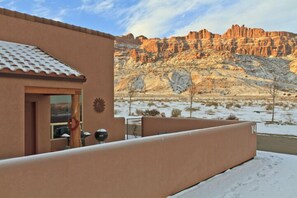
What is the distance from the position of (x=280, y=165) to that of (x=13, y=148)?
27.1 ft

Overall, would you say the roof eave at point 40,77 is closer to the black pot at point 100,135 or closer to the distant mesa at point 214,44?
the black pot at point 100,135

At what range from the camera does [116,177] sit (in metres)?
5.89

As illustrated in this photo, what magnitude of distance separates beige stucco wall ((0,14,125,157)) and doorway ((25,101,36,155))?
1627mm

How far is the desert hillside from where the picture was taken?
89562 mm

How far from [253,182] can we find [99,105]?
6047 millimetres

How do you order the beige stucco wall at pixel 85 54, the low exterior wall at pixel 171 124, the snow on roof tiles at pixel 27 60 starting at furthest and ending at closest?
1. the low exterior wall at pixel 171 124
2. the beige stucco wall at pixel 85 54
3. the snow on roof tiles at pixel 27 60

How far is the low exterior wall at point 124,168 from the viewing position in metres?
4.51

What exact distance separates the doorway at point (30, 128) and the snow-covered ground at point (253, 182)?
4.47 meters

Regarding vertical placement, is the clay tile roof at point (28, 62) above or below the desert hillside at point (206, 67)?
below

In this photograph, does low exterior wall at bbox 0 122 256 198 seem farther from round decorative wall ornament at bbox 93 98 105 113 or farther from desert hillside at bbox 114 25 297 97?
desert hillside at bbox 114 25 297 97

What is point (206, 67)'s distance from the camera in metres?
101

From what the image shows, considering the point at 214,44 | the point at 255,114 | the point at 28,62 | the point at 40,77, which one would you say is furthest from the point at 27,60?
the point at 214,44

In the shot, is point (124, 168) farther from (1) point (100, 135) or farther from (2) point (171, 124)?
(2) point (171, 124)

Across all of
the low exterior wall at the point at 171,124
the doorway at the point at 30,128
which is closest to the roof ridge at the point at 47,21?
the doorway at the point at 30,128
